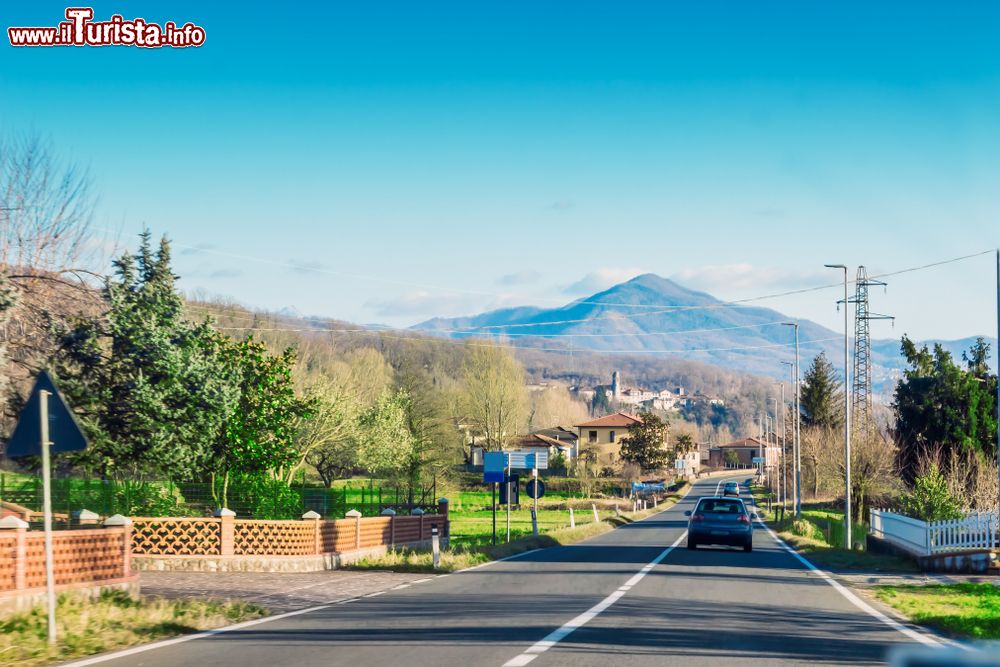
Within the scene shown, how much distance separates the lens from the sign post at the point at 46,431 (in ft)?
40.8

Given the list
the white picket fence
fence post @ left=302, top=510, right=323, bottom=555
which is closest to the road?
fence post @ left=302, top=510, right=323, bottom=555

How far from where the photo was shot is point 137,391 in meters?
29.7

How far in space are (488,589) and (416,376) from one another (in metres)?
68.1

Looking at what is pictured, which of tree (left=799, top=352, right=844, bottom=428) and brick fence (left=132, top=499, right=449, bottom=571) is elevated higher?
tree (left=799, top=352, right=844, bottom=428)

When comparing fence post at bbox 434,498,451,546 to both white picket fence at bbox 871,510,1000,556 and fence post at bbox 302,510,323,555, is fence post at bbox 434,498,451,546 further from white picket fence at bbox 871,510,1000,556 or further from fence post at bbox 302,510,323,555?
white picket fence at bbox 871,510,1000,556

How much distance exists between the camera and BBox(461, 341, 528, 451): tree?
358 ft

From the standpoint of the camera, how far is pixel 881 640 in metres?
12.9

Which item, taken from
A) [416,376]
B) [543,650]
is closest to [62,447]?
[543,650]

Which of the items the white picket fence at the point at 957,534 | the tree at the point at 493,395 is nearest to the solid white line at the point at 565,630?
the white picket fence at the point at 957,534

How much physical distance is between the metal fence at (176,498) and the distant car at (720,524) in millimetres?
10595

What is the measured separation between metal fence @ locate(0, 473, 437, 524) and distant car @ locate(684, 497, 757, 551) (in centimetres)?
1060

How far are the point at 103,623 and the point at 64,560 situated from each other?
2.98 meters

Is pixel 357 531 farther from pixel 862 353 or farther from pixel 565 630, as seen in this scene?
pixel 862 353

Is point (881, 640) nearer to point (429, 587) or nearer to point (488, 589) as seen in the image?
point (488, 589)
